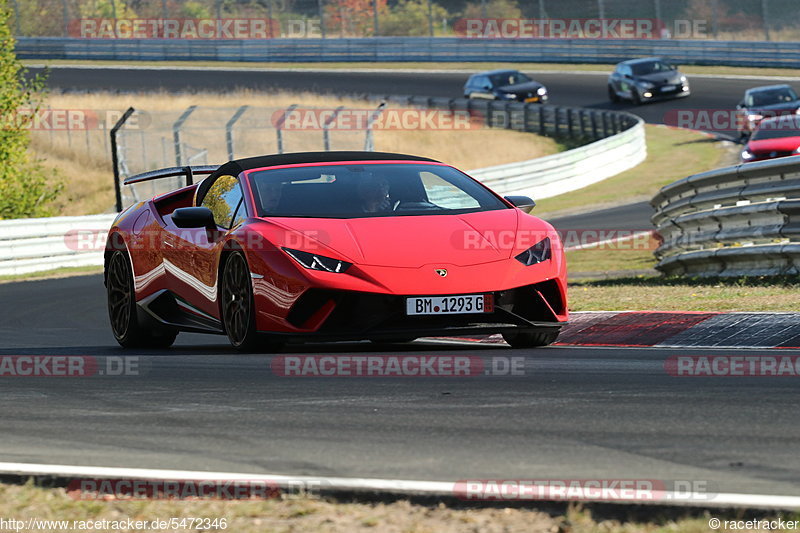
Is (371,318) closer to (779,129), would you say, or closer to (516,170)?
(779,129)

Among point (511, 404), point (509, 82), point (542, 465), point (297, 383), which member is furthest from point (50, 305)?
point (509, 82)

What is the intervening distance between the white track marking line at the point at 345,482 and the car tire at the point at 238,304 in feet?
9.99

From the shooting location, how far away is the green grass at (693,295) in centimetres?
991

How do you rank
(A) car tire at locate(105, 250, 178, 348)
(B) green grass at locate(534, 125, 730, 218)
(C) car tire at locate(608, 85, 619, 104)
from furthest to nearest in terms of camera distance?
(C) car tire at locate(608, 85, 619, 104)
(B) green grass at locate(534, 125, 730, 218)
(A) car tire at locate(105, 250, 178, 348)

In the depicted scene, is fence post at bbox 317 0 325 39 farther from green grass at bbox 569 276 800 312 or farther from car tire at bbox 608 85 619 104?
green grass at bbox 569 276 800 312

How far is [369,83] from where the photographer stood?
5041 cm

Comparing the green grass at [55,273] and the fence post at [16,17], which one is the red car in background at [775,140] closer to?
the green grass at [55,273]

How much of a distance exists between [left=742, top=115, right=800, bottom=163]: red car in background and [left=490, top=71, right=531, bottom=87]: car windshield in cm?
1944

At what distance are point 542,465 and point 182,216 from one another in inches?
175

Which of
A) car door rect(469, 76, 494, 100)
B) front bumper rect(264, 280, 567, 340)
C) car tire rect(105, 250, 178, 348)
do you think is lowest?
car door rect(469, 76, 494, 100)

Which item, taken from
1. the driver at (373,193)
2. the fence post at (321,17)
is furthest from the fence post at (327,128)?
the fence post at (321,17)

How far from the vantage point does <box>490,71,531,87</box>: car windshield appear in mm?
44688

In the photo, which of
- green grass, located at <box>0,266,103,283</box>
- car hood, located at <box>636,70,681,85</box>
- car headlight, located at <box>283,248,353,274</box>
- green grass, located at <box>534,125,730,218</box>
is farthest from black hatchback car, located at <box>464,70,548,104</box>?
car headlight, located at <box>283,248,353,274</box>

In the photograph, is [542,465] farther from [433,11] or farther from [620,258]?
[433,11]
